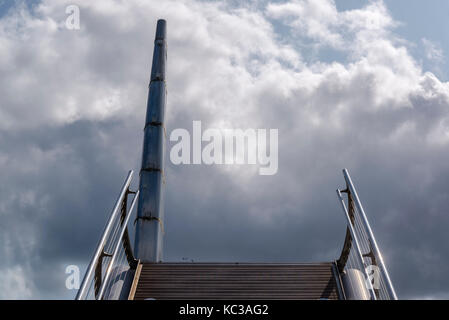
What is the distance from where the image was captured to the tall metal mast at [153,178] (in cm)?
1067

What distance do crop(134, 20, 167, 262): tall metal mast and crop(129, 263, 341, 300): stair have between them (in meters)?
4.00

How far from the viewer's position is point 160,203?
11.4 m

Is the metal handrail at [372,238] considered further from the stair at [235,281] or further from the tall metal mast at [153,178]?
the tall metal mast at [153,178]

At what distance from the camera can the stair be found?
576 cm

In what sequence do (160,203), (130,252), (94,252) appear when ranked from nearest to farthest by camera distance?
(94,252) < (130,252) < (160,203)

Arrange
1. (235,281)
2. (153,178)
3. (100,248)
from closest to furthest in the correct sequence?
1. (100,248)
2. (235,281)
3. (153,178)

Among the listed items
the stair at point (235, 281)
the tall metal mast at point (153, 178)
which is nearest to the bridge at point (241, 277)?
the stair at point (235, 281)

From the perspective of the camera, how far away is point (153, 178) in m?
11.6

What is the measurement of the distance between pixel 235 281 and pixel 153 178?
5976mm

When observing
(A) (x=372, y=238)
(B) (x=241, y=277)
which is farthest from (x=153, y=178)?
(A) (x=372, y=238)

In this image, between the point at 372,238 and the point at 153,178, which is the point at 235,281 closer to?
the point at 372,238
